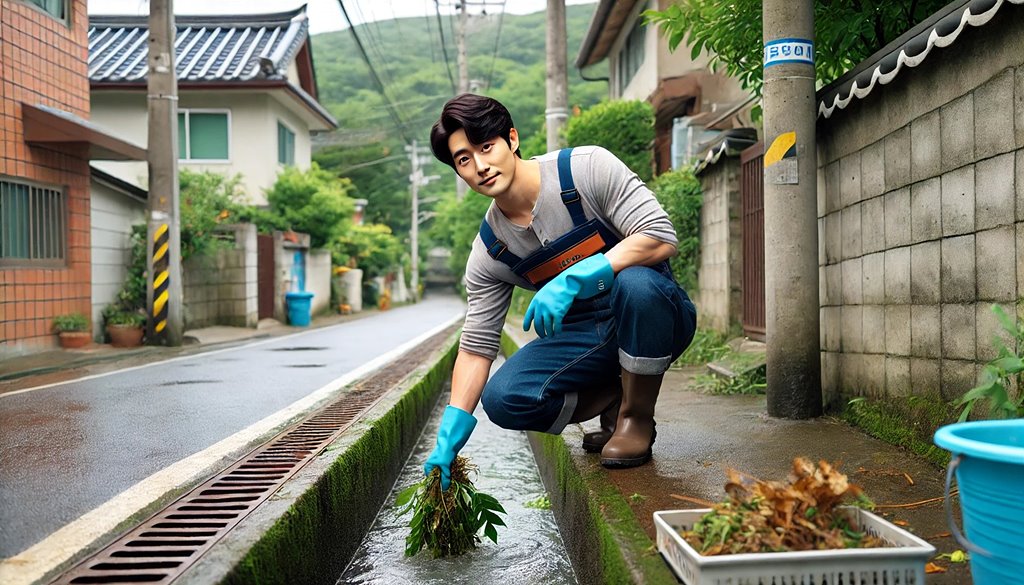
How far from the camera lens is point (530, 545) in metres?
3.77

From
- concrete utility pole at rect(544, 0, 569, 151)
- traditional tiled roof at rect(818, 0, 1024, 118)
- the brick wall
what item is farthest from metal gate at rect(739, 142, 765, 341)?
the brick wall

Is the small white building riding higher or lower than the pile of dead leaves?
higher

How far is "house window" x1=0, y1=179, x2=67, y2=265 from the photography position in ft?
34.7

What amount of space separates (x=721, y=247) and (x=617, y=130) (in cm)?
609

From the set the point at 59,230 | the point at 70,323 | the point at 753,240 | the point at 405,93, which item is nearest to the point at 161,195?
the point at 59,230

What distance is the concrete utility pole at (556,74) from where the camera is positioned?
41.4ft

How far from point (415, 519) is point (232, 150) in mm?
19982

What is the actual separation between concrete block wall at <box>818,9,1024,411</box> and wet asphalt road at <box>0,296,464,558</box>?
325cm

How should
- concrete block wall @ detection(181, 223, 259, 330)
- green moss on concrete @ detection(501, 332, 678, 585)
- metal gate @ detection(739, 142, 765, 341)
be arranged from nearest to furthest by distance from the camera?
green moss on concrete @ detection(501, 332, 678, 585)
metal gate @ detection(739, 142, 765, 341)
concrete block wall @ detection(181, 223, 259, 330)

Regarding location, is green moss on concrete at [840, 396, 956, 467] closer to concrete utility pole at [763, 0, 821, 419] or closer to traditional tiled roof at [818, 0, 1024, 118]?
concrete utility pole at [763, 0, 821, 419]

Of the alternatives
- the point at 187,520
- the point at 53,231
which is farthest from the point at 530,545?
the point at 53,231

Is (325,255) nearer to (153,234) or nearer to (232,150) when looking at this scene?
(232,150)

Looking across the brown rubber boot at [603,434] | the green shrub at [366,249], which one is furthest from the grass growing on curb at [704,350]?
the green shrub at [366,249]

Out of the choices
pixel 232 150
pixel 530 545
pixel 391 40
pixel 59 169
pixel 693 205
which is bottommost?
pixel 530 545
